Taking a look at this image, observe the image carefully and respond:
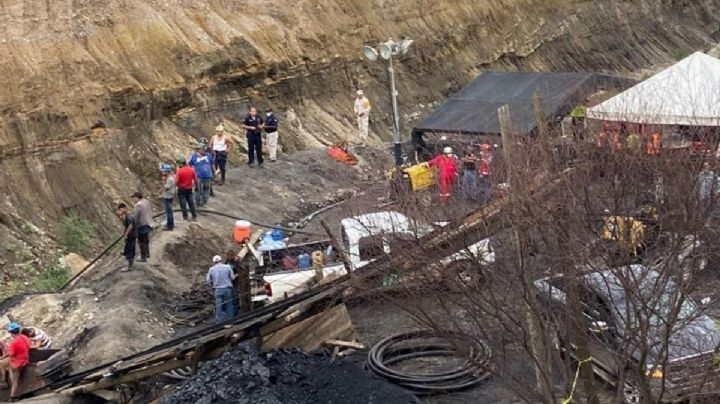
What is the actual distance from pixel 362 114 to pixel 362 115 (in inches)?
2.1

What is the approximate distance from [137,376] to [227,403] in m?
1.84

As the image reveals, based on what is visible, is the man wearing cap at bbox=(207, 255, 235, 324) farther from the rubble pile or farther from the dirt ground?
the rubble pile

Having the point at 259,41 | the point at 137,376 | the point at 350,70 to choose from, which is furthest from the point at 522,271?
the point at 350,70

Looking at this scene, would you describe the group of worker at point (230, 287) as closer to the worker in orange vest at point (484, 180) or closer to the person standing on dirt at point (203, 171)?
the worker in orange vest at point (484, 180)

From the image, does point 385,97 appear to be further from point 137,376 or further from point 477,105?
point 137,376

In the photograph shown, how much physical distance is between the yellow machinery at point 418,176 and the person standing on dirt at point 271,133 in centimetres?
527

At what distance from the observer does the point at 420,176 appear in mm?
19156

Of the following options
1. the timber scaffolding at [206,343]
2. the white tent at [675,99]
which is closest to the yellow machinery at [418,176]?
the white tent at [675,99]

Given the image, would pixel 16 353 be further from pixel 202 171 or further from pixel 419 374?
pixel 202 171

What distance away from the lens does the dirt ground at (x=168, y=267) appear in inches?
647

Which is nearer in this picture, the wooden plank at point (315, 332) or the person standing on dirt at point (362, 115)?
the wooden plank at point (315, 332)

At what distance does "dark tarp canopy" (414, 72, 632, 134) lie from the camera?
22469mm

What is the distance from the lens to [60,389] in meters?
14.3

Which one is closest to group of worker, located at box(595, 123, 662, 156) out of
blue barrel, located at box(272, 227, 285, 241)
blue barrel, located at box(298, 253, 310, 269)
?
blue barrel, located at box(298, 253, 310, 269)
